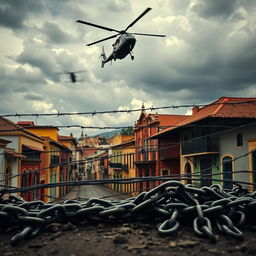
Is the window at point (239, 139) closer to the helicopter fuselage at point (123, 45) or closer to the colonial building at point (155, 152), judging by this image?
the colonial building at point (155, 152)

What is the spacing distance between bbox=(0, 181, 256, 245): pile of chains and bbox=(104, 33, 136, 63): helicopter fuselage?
11.5 metres

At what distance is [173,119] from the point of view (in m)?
30.1

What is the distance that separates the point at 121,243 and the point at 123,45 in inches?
476

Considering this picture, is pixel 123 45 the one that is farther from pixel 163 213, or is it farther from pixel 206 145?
pixel 163 213

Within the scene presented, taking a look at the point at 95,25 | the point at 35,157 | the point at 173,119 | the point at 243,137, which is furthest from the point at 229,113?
the point at 35,157

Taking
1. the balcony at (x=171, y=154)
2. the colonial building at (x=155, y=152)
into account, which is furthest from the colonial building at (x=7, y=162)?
the balcony at (x=171, y=154)

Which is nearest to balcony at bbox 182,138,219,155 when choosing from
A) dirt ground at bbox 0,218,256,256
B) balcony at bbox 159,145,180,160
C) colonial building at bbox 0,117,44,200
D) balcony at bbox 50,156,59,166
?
balcony at bbox 159,145,180,160

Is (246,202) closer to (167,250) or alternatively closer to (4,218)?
(167,250)

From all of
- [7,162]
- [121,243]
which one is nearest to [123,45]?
[7,162]

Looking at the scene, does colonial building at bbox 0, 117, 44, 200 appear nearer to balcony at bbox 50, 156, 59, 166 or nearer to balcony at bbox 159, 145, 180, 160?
balcony at bbox 50, 156, 59, 166

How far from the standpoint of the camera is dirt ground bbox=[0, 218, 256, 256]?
1498mm

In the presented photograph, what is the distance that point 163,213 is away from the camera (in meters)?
1.83

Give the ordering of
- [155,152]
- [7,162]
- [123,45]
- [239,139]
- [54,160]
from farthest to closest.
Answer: [54,160], [155,152], [239,139], [7,162], [123,45]

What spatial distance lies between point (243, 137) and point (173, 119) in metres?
14.2
